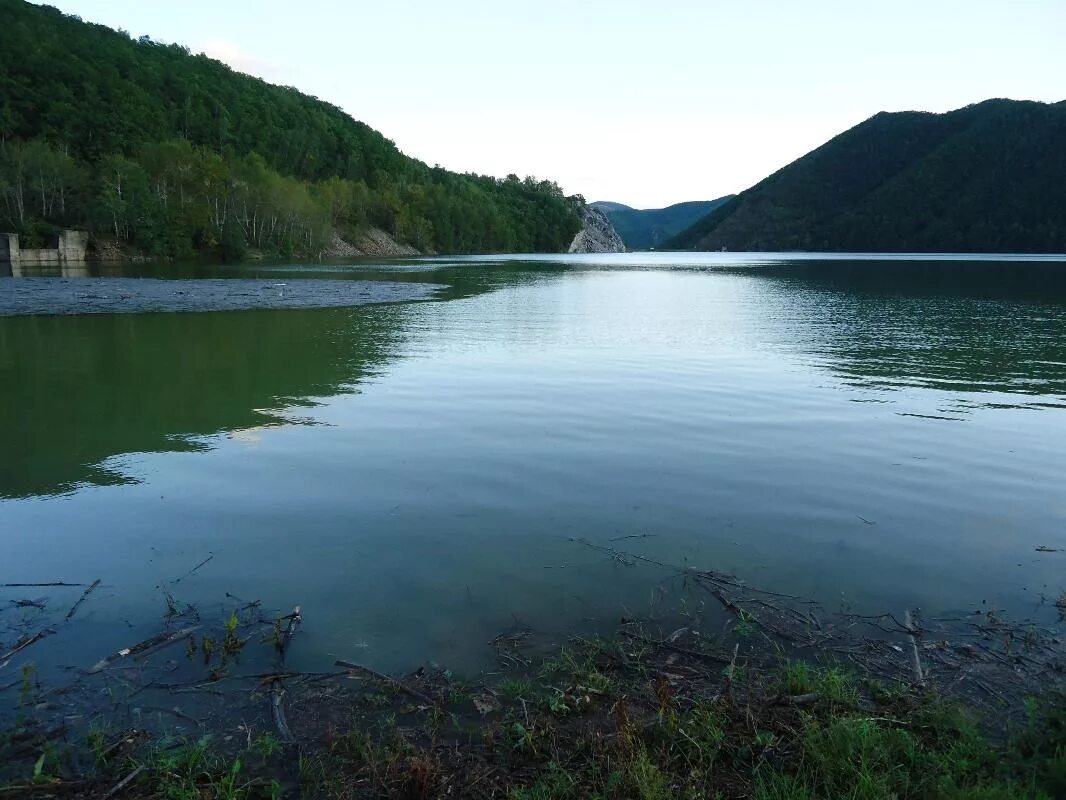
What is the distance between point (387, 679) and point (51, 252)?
112m

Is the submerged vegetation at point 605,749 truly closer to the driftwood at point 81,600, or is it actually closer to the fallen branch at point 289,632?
the fallen branch at point 289,632

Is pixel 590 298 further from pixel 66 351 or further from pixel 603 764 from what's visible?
pixel 603 764

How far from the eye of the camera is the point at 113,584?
24.9 ft

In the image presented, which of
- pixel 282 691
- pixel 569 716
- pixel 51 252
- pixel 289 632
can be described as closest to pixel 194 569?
pixel 289 632

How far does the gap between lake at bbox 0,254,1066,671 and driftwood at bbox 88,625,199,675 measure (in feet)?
0.86

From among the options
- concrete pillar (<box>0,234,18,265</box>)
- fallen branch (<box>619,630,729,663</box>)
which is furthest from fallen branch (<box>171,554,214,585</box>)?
concrete pillar (<box>0,234,18,265</box>)

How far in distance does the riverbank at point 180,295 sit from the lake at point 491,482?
11561 mm

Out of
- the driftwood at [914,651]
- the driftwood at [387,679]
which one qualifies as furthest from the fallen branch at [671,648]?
the driftwood at [387,679]

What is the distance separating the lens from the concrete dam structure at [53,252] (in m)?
86.3

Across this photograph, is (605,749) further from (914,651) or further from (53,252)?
(53,252)

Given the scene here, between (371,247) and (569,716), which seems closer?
(569,716)

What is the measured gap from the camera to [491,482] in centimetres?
1148

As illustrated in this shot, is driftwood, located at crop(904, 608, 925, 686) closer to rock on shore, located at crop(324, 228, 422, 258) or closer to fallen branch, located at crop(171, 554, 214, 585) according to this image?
fallen branch, located at crop(171, 554, 214, 585)

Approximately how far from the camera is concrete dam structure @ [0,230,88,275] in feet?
283
